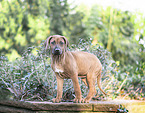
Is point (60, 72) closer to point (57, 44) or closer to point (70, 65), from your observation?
point (70, 65)

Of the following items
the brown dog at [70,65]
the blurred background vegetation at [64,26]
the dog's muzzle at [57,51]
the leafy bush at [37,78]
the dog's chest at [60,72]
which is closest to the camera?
the dog's muzzle at [57,51]

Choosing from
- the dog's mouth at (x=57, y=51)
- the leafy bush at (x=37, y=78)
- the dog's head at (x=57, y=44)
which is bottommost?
the leafy bush at (x=37, y=78)


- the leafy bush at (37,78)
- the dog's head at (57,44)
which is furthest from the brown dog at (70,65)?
the leafy bush at (37,78)

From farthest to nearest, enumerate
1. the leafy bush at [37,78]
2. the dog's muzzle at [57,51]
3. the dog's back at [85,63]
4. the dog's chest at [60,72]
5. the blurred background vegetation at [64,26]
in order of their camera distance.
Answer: the blurred background vegetation at [64,26] → the leafy bush at [37,78] → the dog's back at [85,63] → the dog's chest at [60,72] → the dog's muzzle at [57,51]

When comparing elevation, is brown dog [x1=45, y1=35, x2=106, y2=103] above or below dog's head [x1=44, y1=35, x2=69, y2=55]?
below

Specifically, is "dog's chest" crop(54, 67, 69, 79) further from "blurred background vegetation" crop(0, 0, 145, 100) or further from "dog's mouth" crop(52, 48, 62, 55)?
"blurred background vegetation" crop(0, 0, 145, 100)

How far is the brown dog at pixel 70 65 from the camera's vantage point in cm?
362

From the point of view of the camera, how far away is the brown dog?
3.62 meters

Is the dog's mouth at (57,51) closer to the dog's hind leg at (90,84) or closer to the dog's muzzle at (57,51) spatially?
the dog's muzzle at (57,51)

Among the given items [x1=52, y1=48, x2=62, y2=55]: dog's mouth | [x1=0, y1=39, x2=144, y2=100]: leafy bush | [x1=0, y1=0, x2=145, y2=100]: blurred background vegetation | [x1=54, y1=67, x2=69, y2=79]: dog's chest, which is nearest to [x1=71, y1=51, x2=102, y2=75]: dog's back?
[x1=54, y1=67, x2=69, y2=79]: dog's chest

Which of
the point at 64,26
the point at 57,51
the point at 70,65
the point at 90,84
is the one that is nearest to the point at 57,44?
the point at 57,51

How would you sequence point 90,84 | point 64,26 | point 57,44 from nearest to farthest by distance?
1. point 57,44
2. point 90,84
3. point 64,26

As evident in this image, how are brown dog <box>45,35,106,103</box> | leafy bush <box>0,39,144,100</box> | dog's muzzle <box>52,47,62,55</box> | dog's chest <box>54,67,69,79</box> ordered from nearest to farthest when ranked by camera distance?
dog's muzzle <box>52,47,62,55</box>
brown dog <box>45,35,106,103</box>
dog's chest <box>54,67,69,79</box>
leafy bush <box>0,39,144,100</box>

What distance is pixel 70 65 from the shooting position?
3.78 m
